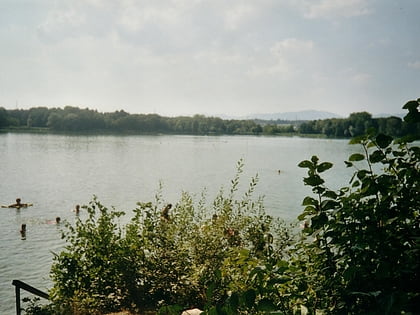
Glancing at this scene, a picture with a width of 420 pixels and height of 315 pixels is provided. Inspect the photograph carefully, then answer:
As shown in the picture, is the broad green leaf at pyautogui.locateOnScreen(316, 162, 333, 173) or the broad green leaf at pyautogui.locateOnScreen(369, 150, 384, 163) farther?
the broad green leaf at pyautogui.locateOnScreen(369, 150, 384, 163)

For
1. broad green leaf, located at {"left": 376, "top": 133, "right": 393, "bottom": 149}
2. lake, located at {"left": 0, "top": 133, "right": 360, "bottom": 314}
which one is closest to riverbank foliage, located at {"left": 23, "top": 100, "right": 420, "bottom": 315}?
broad green leaf, located at {"left": 376, "top": 133, "right": 393, "bottom": 149}

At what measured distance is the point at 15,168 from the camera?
1954 inches

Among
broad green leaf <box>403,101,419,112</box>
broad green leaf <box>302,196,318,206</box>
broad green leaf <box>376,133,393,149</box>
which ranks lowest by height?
broad green leaf <box>302,196,318,206</box>

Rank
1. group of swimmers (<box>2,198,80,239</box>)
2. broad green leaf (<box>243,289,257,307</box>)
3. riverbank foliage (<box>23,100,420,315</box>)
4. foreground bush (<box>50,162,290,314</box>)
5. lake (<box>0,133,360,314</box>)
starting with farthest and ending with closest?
group of swimmers (<box>2,198,80,239</box>) → lake (<box>0,133,360,314</box>) → foreground bush (<box>50,162,290,314</box>) → riverbank foliage (<box>23,100,420,315</box>) → broad green leaf (<box>243,289,257,307</box>)

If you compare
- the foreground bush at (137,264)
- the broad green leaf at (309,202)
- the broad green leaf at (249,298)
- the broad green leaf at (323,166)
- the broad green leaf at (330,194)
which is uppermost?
the broad green leaf at (323,166)

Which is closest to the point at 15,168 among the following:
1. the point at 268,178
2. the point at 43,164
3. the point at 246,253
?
the point at 43,164

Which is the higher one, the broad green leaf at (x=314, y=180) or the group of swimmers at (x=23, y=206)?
the broad green leaf at (x=314, y=180)

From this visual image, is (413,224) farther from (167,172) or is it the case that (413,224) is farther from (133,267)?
(167,172)

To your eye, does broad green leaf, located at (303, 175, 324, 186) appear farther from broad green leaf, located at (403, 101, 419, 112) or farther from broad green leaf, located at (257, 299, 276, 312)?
broad green leaf, located at (257, 299, 276, 312)

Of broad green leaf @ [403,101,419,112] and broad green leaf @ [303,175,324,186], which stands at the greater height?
broad green leaf @ [403,101,419,112]

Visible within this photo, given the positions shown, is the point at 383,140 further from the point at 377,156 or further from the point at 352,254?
the point at 352,254

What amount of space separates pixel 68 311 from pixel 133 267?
4.69 ft

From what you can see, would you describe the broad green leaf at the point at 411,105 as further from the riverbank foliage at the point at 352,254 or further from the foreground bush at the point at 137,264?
the foreground bush at the point at 137,264

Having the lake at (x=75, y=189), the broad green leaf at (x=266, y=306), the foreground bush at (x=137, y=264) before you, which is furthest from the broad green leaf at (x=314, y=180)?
the lake at (x=75, y=189)
